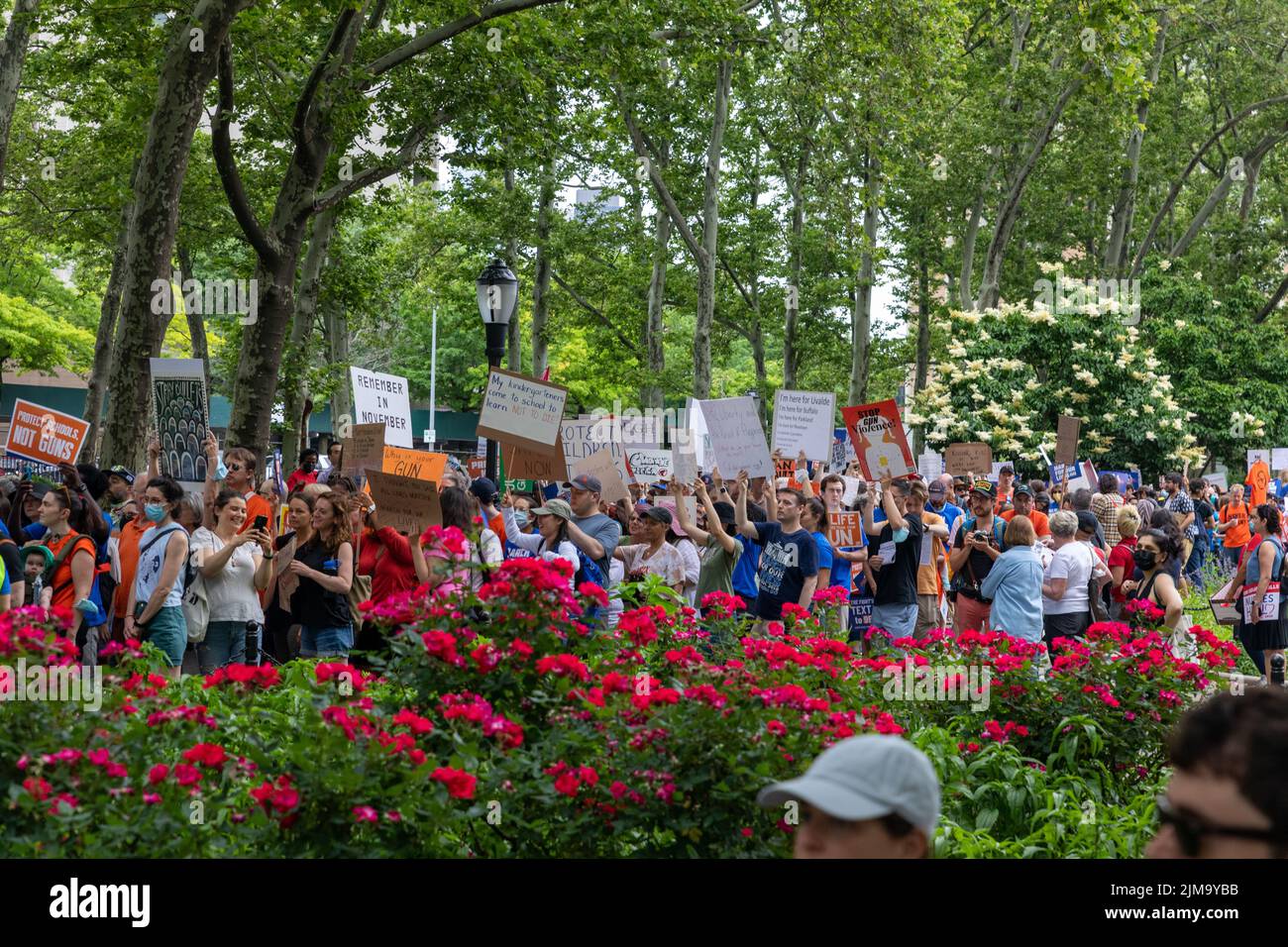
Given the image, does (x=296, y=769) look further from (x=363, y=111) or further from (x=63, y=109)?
(x=63, y=109)

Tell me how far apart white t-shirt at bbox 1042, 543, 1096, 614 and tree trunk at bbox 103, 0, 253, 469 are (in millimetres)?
9059

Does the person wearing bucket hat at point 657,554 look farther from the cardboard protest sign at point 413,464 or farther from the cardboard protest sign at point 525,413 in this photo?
the cardboard protest sign at point 413,464

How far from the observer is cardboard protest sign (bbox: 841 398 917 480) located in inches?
581

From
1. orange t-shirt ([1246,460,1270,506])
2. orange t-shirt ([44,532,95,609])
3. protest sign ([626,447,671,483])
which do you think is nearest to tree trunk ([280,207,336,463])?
protest sign ([626,447,671,483])

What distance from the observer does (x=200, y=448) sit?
1300 cm

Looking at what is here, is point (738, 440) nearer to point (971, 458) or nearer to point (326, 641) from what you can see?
point (326, 641)

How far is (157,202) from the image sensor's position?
1531 centimetres

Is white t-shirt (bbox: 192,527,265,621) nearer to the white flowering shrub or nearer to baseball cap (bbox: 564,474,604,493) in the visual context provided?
baseball cap (bbox: 564,474,604,493)

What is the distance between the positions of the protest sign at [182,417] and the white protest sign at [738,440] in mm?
4571

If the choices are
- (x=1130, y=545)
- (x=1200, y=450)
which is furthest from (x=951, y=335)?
(x=1130, y=545)

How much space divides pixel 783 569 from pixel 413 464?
3.45m

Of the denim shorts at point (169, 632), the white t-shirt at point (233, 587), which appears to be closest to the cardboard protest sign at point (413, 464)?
the white t-shirt at point (233, 587)

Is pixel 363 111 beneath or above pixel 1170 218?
beneath

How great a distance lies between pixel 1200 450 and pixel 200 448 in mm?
28728
